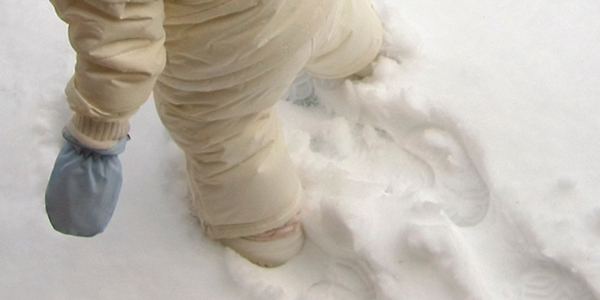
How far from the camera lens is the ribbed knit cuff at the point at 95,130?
20.4 inches

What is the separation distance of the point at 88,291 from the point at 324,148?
0.34 m

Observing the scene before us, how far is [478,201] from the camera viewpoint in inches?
33.5

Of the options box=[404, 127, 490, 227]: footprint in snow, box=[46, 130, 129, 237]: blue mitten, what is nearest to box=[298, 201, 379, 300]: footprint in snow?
box=[404, 127, 490, 227]: footprint in snow

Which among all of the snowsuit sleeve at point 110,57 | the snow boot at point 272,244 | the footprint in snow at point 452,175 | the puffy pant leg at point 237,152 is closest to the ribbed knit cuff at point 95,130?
the snowsuit sleeve at point 110,57

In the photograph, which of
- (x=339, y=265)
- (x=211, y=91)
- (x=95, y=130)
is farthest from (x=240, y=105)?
(x=339, y=265)

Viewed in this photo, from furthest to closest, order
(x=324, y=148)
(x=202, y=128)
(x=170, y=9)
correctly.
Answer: (x=324, y=148) → (x=202, y=128) → (x=170, y=9)

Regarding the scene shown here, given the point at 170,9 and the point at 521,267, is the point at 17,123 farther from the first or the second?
the point at 521,267

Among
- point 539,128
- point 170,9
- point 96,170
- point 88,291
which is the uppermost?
point 170,9

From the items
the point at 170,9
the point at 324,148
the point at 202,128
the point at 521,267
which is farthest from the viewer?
the point at 324,148

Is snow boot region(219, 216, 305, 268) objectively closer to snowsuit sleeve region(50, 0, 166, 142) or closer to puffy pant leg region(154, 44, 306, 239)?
puffy pant leg region(154, 44, 306, 239)

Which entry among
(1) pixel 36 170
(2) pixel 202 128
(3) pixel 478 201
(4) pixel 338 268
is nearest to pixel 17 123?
(1) pixel 36 170

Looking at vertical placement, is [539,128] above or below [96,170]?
below

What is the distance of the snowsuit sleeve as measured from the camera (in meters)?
0.47

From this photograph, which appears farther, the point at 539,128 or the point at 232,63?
the point at 539,128
